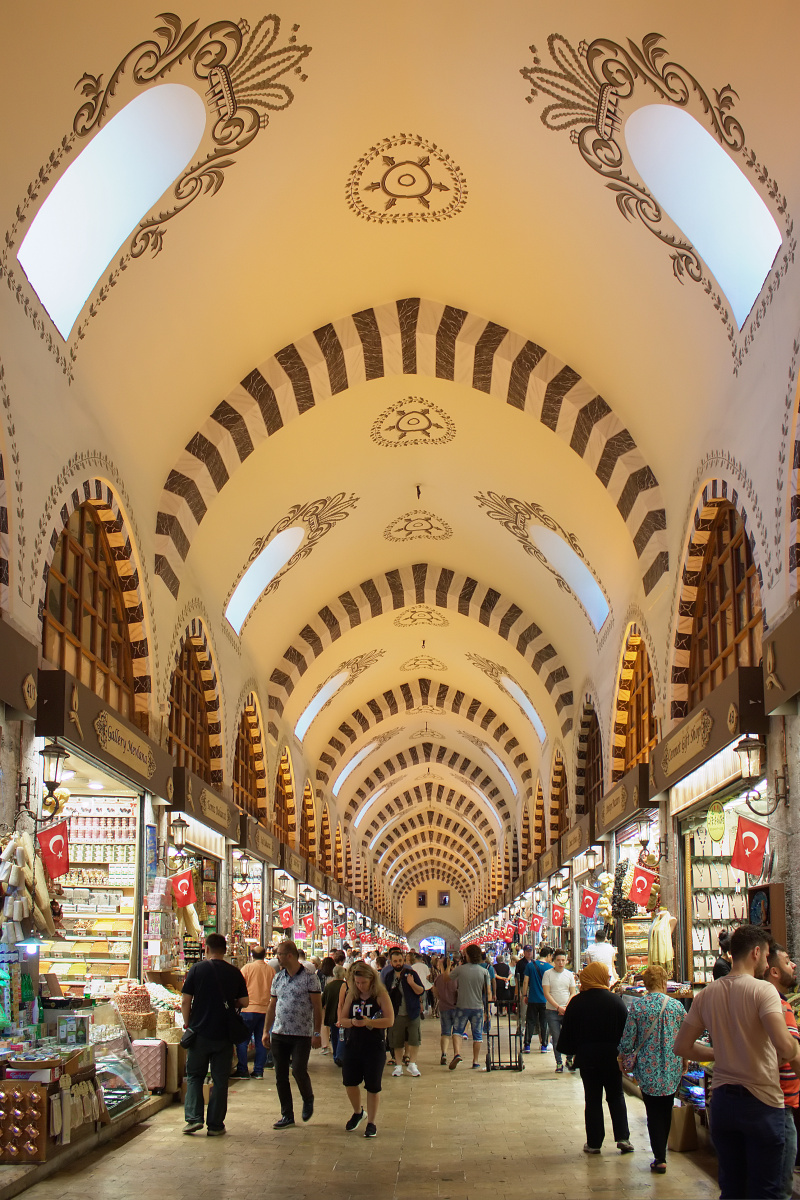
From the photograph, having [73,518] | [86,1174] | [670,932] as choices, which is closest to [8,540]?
[73,518]

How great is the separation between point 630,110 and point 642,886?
6253 mm

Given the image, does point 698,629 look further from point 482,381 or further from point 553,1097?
point 553,1097

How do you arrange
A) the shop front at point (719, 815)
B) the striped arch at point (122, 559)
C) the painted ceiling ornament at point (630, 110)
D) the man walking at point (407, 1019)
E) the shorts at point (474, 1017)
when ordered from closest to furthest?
the painted ceiling ornament at point (630, 110) → the shop front at point (719, 815) → the striped arch at point (122, 559) → the man walking at point (407, 1019) → the shorts at point (474, 1017)

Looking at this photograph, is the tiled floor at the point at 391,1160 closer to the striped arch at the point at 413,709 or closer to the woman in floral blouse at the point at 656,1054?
the woman in floral blouse at the point at 656,1054

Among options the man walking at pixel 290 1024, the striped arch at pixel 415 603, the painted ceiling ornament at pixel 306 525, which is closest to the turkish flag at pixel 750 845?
the man walking at pixel 290 1024

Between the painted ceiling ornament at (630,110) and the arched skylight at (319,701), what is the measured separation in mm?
12357

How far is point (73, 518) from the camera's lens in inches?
324

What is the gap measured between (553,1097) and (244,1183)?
3.85m

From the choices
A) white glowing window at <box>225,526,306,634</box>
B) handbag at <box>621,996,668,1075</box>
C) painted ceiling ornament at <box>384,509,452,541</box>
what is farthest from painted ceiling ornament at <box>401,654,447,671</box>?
handbag at <box>621,996,668,1075</box>

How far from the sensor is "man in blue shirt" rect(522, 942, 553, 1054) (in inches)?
481

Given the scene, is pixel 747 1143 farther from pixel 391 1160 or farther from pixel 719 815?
pixel 719 815

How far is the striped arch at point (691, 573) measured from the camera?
7877 millimetres

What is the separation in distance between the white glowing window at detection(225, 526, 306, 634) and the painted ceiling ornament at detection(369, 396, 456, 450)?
159cm

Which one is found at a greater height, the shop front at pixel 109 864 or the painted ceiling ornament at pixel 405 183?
the painted ceiling ornament at pixel 405 183
